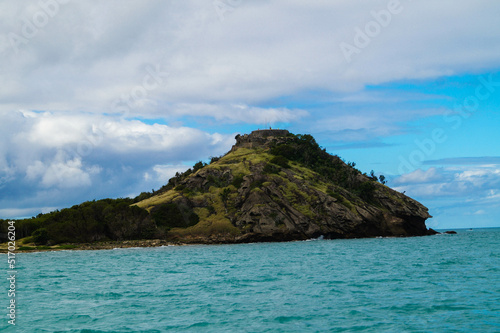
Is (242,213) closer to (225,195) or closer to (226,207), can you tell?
(226,207)

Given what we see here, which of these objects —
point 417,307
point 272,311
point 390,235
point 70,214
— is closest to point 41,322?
point 272,311

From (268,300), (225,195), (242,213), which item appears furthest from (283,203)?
(268,300)

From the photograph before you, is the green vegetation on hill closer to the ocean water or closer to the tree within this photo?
the tree

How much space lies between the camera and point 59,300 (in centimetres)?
3516

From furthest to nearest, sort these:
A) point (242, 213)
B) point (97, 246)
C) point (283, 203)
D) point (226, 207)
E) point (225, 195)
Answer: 1. point (225, 195)
2. point (226, 207)
3. point (283, 203)
4. point (242, 213)
5. point (97, 246)

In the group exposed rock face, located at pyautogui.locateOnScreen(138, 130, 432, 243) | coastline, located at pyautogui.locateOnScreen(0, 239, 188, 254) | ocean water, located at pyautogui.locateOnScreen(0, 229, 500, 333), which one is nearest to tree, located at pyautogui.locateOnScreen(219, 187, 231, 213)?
exposed rock face, located at pyautogui.locateOnScreen(138, 130, 432, 243)

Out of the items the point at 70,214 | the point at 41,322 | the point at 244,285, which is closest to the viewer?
the point at 41,322

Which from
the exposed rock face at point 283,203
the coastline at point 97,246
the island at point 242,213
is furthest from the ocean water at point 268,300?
the exposed rock face at point 283,203

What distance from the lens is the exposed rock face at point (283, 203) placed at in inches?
5340

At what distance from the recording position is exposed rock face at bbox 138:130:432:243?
136 metres

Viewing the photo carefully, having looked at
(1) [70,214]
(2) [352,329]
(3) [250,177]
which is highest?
(3) [250,177]

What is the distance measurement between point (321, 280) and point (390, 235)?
117226mm

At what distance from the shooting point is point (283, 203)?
14188 centimetres

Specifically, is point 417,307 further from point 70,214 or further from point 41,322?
point 70,214
